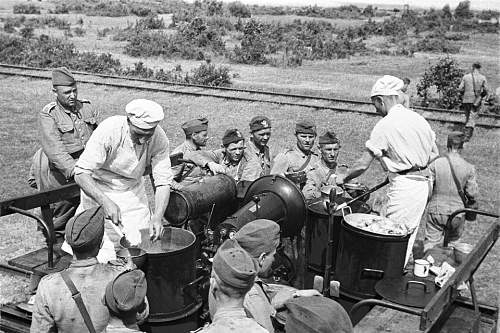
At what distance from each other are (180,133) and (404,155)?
8858 mm

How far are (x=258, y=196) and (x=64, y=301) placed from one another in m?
2.34

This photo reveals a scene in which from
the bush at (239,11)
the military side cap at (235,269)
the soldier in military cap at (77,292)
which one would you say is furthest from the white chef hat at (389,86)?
the bush at (239,11)

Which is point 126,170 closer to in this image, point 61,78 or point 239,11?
point 61,78

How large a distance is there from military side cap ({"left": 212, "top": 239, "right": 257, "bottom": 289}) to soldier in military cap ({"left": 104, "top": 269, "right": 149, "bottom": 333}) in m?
0.47

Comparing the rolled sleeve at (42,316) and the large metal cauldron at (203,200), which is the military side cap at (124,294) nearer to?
the rolled sleeve at (42,316)

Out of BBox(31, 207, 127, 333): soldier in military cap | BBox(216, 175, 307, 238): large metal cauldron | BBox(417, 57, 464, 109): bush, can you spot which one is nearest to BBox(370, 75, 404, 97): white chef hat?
BBox(216, 175, 307, 238): large metal cauldron

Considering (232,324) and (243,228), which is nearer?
(232,324)

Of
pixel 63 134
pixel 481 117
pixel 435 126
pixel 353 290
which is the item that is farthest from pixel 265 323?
pixel 481 117

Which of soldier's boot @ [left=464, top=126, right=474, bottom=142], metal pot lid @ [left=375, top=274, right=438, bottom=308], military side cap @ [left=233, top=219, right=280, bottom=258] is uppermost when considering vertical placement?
military side cap @ [left=233, top=219, right=280, bottom=258]

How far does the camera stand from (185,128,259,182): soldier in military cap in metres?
6.95

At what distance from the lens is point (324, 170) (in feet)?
23.2

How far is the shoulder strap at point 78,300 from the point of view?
350 cm

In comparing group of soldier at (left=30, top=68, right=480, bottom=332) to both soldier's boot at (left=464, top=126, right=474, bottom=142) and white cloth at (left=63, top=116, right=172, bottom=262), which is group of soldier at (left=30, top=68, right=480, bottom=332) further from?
soldier's boot at (left=464, top=126, right=474, bottom=142)

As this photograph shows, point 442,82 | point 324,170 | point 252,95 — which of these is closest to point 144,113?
point 324,170
